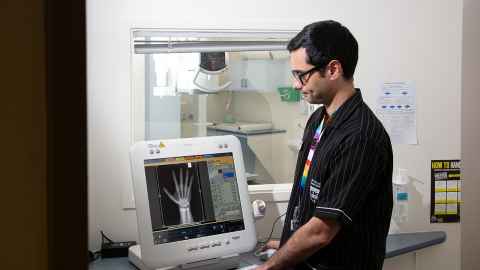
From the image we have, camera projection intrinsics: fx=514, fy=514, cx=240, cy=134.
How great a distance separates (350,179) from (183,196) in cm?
70

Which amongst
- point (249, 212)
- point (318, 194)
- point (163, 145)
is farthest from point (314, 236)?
point (163, 145)

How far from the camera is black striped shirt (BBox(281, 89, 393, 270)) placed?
156 cm

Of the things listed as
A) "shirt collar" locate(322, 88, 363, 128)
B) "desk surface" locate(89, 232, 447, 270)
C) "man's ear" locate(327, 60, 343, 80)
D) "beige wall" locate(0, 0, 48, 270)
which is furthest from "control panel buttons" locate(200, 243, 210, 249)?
"beige wall" locate(0, 0, 48, 270)

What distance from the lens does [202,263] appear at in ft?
6.39

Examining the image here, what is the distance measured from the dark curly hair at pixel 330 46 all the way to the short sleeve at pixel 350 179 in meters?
0.30

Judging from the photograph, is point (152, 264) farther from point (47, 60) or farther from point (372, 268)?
point (47, 60)

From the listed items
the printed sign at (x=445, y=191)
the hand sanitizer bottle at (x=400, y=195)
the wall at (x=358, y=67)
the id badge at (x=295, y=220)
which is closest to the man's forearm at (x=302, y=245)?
the id badge at (x=295, y=220)

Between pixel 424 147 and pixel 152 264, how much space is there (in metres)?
1.46

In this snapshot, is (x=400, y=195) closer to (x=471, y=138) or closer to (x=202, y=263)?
(x=202, y=263)

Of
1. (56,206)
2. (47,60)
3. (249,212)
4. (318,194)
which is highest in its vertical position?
(47,60)

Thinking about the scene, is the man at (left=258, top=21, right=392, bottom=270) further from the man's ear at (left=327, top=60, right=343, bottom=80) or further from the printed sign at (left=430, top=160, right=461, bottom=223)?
the printed sign at (left=430, top=160, right=461, bottom=223)

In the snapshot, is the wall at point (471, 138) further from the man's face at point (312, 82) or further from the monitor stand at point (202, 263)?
the monitor stand at point (202, 263)

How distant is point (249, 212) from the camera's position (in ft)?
6.80

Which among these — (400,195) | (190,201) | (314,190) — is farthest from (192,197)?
(400,195)
